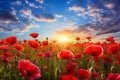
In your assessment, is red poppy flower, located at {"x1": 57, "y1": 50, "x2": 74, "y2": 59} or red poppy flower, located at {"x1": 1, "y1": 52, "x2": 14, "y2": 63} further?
red poppy flower, located at {"x1": 1, "y1": 52, "x2": 14, "y2": 63}

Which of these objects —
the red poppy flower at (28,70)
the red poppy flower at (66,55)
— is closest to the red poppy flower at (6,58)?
the red poppy flower at (66,55)

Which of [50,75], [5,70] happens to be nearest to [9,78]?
[5,70]

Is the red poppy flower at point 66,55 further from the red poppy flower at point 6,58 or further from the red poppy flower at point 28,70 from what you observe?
the red poppy flower at point 28,70

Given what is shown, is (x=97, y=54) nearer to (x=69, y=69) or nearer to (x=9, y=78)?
(x=69, y=69)

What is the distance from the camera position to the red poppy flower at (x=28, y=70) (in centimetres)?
199

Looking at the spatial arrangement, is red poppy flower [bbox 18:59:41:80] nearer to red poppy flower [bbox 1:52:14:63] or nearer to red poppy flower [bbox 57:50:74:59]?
red poppy flower [bbox 57:50:74:59]

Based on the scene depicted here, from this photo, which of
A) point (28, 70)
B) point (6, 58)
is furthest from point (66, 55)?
point (28, 70)

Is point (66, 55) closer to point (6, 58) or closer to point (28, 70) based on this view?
point (6, 58)

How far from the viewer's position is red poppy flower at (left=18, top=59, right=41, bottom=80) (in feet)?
6.52

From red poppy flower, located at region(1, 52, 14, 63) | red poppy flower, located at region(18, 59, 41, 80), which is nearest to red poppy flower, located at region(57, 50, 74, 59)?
red poppy flower, located at region(1, 52, 14, 63)

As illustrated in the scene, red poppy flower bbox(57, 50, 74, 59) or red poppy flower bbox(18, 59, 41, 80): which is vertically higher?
red poppy flower bbox(57, 50, 74, 59)

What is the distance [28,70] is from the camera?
212cm

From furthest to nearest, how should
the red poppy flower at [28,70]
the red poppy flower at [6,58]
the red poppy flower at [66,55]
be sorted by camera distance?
the red poppy flower at [6,58] → the red poppy flower at [66,55] → the red poppy flower at [28,70]

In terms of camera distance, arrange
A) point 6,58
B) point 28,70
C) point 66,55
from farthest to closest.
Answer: point 6,58 < point 66,55 < point 28,70
